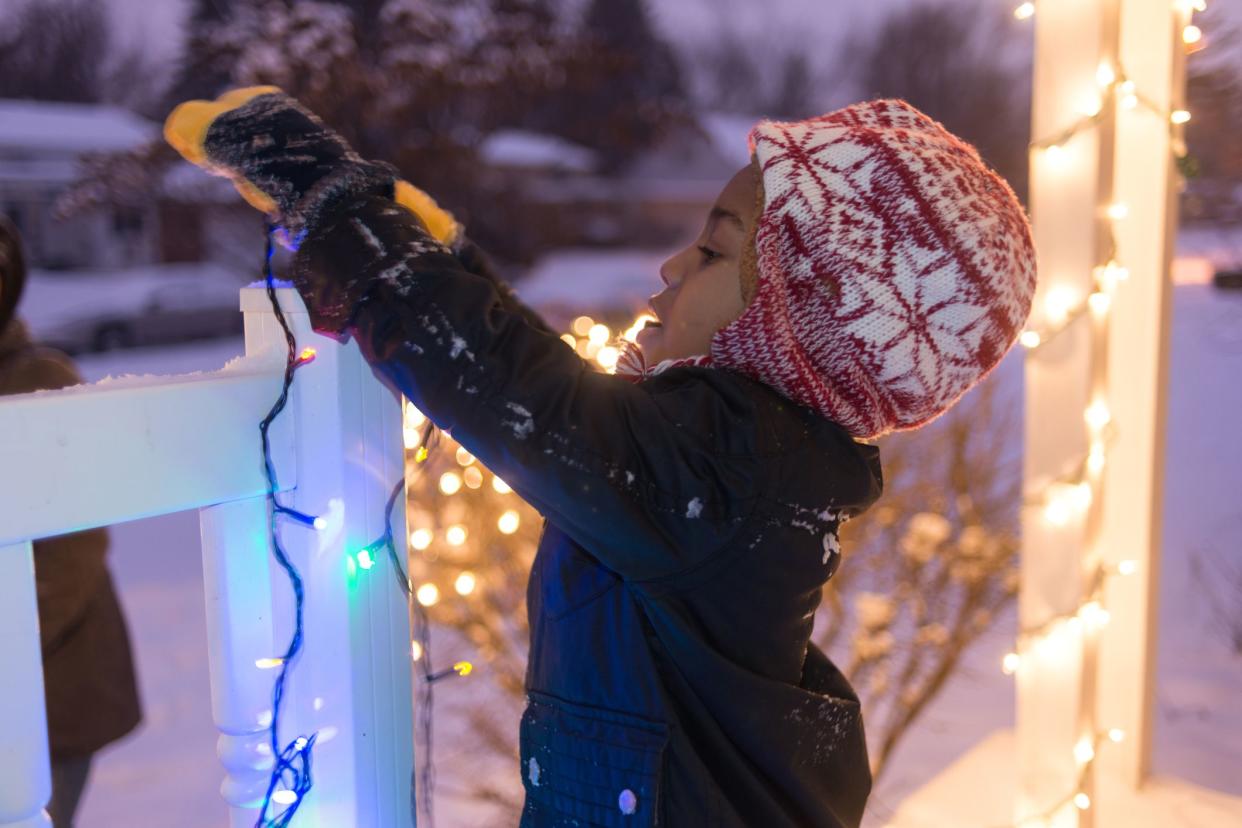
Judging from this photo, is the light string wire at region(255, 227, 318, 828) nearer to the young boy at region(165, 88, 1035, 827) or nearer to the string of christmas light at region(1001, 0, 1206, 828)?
the young boy at region(165, 88, 1035, 827)

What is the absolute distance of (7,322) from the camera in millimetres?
1793

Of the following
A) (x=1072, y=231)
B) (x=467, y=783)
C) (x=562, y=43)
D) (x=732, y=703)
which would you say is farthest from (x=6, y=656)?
(x=562, y=43)

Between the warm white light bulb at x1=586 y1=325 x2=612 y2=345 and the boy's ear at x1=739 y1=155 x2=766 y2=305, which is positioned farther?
the warm white light bulb at x1=586 y1=325 x2=612 y2=345

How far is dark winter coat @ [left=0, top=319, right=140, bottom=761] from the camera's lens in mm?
1720

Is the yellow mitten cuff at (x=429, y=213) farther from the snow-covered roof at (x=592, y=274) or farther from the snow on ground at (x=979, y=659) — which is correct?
the snow-covered roof at (x=592, y=274)

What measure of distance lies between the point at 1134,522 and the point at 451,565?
1922mm

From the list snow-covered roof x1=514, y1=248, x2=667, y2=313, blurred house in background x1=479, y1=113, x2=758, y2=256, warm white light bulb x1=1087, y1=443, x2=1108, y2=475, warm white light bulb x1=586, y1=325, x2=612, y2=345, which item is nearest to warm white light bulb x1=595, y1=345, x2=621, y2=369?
warm white light bulb x1=586, y1=325, x2=612, y2=345

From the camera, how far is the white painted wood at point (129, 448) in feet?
2.25

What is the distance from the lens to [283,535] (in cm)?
94

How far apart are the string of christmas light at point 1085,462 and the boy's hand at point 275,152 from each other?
1.24 m

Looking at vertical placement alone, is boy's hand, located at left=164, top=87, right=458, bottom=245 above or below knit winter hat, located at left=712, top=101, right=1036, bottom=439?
above

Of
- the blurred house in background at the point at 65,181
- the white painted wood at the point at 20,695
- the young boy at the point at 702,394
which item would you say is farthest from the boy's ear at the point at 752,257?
the blurred house in background at the point at 65,181

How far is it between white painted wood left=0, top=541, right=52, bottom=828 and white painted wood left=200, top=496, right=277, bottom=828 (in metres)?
0.18

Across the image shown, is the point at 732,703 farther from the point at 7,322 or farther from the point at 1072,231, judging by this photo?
the point at 7,322
